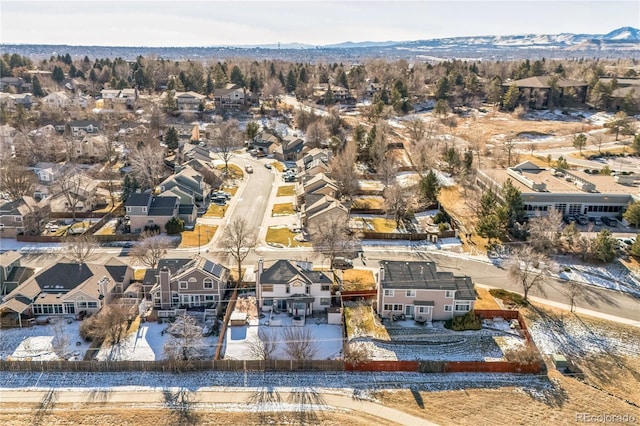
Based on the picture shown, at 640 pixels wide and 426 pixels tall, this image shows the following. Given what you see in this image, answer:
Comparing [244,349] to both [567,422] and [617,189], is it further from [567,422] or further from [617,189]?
[617,189]

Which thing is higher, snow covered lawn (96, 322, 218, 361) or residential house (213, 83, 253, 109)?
residential house (213, 83, 253, 109)

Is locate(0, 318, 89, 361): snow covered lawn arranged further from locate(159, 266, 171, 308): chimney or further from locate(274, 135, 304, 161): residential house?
locate(274, 135, 304, 161): residential house

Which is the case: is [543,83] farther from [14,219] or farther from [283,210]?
[14,219]

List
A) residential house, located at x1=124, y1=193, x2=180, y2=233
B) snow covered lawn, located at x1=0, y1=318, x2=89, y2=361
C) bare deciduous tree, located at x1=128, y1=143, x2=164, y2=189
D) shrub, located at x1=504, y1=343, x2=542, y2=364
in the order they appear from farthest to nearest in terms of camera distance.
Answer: bare deciduous tree, located at x1=128, y1=143, x2=164, y2=189, residential house, located at x1=124, y1=193, x2=180, y2=233, snow covered lawn, located at x1=0, y1=318, x2=89, y2=361, shrub, located at x1=504, y1=343, x2=542, y2=364

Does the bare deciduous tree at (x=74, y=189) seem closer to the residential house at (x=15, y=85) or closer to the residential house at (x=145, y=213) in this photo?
the residential house at (x=145, y=213)

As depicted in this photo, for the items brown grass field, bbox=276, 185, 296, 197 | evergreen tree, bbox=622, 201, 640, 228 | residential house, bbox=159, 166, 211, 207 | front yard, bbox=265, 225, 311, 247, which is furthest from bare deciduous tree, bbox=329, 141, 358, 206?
evergreen tree, bbox=622, 201, 640, 228

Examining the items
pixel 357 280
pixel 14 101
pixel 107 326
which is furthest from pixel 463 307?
pixel 14 101

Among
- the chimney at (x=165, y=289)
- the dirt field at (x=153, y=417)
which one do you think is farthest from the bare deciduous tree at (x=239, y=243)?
the dirt field at (x=153, y=417)
